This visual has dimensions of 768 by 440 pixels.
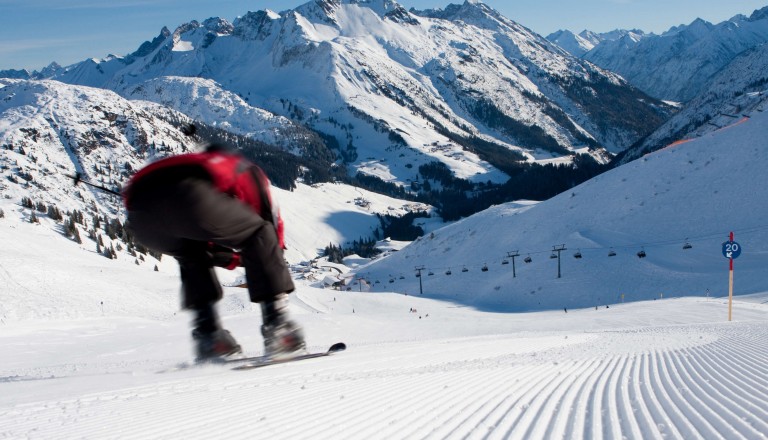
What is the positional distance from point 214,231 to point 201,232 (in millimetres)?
144

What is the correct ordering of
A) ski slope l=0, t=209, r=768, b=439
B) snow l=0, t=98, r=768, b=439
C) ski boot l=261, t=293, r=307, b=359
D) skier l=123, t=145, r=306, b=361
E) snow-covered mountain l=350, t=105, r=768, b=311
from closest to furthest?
1. ski slope l=0, t=209, r=768, b=439
2. snow l=0, t=98, r=768, b=439
3. skier l=123, t=145, r=306, b=361
4. ski boot l=261, t=293, r=307, b=359
5. snow-covered mountain l=350, t=105, r=768, b=311

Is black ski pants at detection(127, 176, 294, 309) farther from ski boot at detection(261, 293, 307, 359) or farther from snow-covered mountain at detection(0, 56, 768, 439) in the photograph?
snow-covered mountain at detection(0, 56, 768, 439)

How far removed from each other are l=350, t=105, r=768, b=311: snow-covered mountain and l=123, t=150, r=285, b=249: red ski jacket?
5271cm

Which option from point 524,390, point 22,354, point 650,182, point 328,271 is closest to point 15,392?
point 524,390

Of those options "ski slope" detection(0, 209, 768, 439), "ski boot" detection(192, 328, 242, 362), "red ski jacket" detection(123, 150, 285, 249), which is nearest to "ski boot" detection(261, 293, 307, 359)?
"ski slope" detection(0, 209, 768, 439)

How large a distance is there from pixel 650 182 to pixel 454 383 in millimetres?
81746

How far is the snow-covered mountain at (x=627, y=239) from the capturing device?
59.6m

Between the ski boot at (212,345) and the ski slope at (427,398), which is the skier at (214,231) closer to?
the ski boot at (212,345)

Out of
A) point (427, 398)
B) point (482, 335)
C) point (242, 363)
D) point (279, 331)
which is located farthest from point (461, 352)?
point (482, 335)

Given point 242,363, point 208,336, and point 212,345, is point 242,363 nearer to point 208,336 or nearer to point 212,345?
point 212,345

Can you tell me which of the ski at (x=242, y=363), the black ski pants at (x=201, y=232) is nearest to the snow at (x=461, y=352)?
the ski at (x=242, y=363)

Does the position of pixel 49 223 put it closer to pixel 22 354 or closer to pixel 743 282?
pixel 22 354

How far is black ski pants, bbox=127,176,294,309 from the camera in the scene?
607 cm

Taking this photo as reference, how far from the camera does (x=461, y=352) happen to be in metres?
11.0
